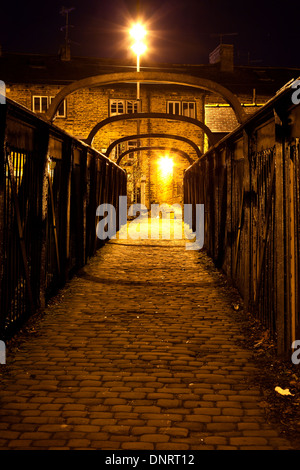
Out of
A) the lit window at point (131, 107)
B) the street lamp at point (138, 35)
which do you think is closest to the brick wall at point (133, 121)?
the lit window at point (131, 107)

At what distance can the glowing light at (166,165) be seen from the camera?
34.7 meters

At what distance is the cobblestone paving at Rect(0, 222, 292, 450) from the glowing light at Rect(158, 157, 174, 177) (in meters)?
27.3

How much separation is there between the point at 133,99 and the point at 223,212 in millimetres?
25299

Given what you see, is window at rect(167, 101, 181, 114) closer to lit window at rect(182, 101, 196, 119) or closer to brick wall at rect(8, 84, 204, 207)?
brick wall at rect(8, 84, 204, 207)

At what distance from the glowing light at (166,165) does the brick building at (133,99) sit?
7cm

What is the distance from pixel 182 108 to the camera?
34531 millimetres

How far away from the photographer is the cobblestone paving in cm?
335

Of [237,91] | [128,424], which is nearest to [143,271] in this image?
[128,424]

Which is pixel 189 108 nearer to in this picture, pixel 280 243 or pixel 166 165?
pixel 166 165

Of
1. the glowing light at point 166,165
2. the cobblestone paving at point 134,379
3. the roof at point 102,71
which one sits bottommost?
the cobblestone paving at point 134,379

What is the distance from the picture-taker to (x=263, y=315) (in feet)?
19.2

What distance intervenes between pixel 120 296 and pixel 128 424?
4.33 metres

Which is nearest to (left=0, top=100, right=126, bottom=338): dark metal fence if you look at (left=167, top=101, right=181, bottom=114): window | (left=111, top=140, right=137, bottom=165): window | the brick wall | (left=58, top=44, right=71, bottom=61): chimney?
(left=111, top=140, right=137, bottom=165): window

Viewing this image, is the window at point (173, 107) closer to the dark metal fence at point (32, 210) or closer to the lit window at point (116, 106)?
the lit window at point (116, 106)
